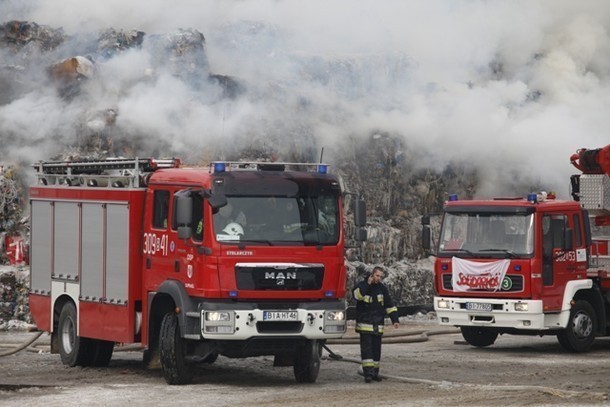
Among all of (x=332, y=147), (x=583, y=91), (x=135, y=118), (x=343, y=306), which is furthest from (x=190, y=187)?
(x=583, y=91)

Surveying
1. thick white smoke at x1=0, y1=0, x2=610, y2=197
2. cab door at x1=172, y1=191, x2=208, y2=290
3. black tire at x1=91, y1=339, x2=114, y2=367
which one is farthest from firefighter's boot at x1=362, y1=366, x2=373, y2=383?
thick white smoke at x1=0, y1=0, x2=610, y2=197

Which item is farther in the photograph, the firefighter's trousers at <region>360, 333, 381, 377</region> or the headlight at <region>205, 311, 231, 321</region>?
the firefighter's trousers at <region>360, 333, 381, 377</region>

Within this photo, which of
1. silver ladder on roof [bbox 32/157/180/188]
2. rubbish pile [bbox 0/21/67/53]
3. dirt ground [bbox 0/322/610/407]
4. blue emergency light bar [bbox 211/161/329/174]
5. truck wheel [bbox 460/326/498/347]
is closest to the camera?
dirt ground [bbox 0/322/610/407]

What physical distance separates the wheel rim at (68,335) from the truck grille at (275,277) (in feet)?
13.9

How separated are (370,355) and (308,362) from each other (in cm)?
84

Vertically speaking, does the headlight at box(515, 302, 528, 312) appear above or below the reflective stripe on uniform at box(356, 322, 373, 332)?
above

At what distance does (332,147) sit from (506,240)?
402 inches

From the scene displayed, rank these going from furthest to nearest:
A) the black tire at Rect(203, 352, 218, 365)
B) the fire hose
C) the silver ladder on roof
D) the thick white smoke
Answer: the thick white smoke → the silver ladder on roof → the black tire at Rect(203, 352, 218, 365) → the fire hose

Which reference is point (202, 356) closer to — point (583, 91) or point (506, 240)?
point (506, 240)

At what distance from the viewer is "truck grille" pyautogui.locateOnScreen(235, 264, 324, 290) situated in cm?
1714

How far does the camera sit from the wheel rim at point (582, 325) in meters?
23.0

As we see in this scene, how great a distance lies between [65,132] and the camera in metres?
29.6

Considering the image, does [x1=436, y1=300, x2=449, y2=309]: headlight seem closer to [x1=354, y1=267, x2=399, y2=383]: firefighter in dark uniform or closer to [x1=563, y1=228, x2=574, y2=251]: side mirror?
[x1=563, y1=228, x2=574, y2=251]: side mirror

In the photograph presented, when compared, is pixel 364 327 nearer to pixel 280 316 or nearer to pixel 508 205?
pixel 280 316
